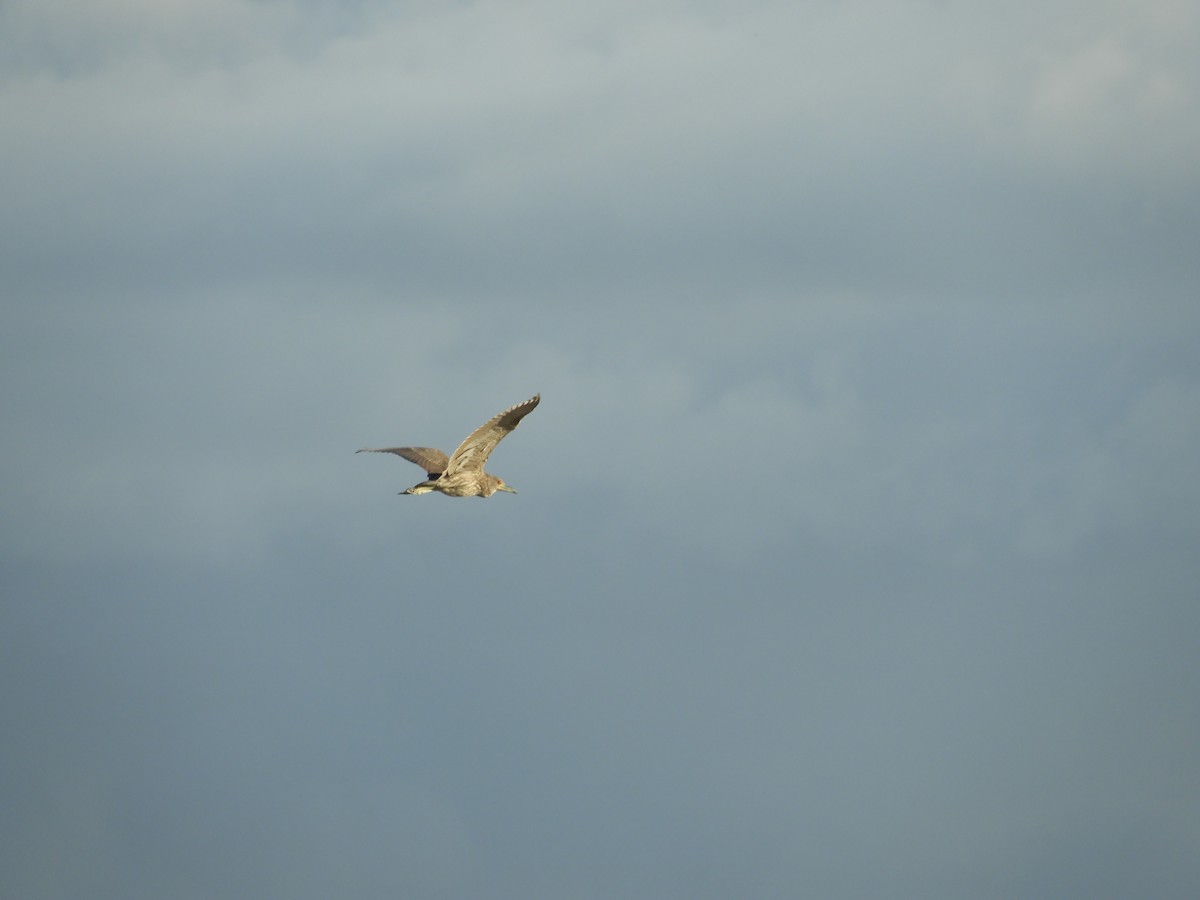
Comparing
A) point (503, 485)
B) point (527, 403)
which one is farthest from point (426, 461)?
point (527, 403)

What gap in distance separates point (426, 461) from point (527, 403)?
7.91 metres

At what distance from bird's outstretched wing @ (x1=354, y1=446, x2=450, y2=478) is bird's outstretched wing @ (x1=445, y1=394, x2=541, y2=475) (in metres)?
0.64

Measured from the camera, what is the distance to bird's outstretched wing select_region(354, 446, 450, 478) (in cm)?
5806

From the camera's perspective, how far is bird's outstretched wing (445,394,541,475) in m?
52.9

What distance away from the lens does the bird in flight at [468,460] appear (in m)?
53.7

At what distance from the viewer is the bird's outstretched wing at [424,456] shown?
190ft

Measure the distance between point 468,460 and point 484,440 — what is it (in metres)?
1.66

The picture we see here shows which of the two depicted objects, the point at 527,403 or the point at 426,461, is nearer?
the point at 527,403

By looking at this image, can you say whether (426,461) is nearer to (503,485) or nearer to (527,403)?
(503,485)

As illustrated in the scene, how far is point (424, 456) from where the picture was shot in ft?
194

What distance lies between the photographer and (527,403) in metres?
52.2

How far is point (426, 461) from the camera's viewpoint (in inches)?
2318

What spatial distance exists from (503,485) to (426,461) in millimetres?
3392

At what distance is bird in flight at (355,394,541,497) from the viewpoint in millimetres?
53688
